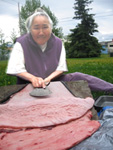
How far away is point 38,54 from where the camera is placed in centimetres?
231

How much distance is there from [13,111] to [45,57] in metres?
0.94

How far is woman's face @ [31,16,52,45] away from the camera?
2.13 m

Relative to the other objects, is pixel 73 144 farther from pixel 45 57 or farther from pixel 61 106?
pixel 45 57

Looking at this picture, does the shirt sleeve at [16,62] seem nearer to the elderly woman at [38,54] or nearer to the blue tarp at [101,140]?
the elderly woman at [38,54]

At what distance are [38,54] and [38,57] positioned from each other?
0.04 m

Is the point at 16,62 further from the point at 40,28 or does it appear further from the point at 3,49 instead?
the point at 3,49

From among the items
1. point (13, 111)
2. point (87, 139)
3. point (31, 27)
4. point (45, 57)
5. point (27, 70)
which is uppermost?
point (31, 27)

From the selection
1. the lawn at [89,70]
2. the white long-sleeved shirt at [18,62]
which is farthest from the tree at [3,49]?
the white long-sleeved shirt at [18,62]

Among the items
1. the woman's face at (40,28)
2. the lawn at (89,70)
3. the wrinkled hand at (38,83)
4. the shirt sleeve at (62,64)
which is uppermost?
the woman's face at (40,28)

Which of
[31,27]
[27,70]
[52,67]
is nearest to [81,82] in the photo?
[52,67]

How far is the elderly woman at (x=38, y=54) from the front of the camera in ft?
7.07

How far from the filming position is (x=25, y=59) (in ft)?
7.46

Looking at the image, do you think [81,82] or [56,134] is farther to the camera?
[81,82]

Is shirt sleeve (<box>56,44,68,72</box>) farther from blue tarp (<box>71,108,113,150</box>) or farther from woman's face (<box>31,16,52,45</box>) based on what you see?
blue tarp (<box>71,108,113,150</box>)
